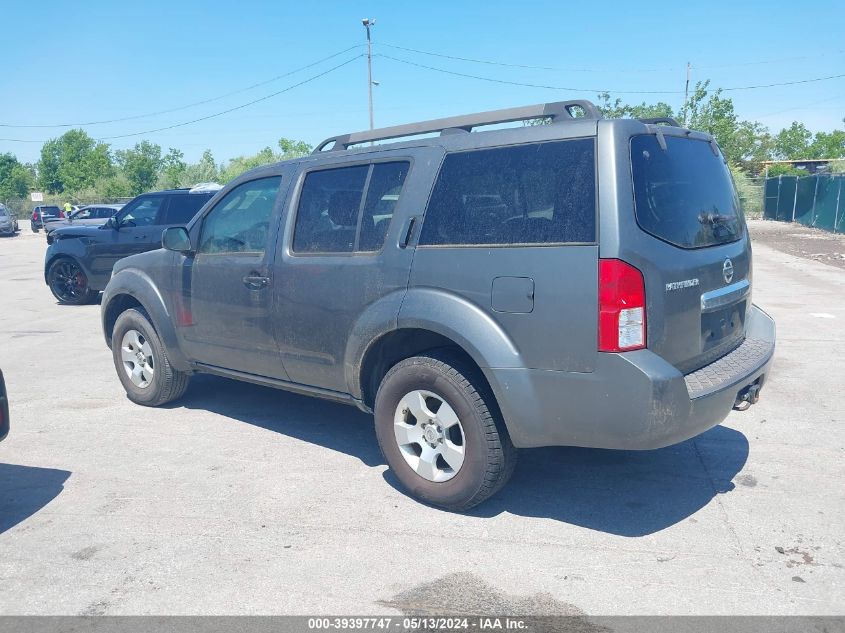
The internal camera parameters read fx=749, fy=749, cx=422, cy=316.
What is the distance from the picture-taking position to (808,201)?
30250 mm

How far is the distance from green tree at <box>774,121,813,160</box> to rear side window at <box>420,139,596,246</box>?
394 ft

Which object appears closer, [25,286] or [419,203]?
[419,203]

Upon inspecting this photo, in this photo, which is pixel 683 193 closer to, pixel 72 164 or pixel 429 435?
pixel 429 435

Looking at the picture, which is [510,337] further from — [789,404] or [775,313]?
[775,313]

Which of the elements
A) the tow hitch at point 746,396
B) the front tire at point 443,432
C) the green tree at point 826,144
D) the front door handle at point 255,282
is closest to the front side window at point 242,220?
the front door handle at point 255,282

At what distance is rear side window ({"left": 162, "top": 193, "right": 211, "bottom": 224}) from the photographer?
42.0 ft

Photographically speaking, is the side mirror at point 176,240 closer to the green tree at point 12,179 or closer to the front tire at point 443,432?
the front tire at point 443,432

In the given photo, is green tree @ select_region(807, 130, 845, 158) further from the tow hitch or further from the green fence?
the tow hitch

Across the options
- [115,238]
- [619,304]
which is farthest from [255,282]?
[115,238]

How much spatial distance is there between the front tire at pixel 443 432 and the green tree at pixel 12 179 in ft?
343

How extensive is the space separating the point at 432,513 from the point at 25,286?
15.0m

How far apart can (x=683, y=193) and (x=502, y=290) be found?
111 cm

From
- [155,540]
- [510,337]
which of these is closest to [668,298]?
[510,337]

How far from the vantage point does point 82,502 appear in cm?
437
